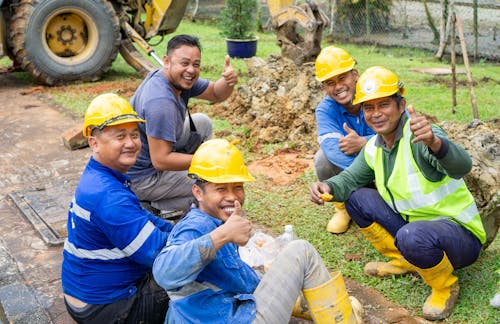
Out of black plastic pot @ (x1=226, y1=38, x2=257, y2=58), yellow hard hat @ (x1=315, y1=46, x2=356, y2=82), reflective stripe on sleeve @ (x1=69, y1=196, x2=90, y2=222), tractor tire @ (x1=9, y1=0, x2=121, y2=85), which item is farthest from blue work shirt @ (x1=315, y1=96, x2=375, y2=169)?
black plastic pot @ (x1=226, y1=38, x2=257, y2=58)

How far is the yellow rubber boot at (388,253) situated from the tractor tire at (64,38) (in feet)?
22.7

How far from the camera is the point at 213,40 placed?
13.7 m

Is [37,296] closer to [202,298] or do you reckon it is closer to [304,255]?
[202,298]

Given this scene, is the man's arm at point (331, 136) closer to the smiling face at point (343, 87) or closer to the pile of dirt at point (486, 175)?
the smiling face at point (343, 87)

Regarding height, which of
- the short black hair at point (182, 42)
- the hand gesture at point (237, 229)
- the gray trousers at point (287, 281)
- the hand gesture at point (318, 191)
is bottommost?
the gray trousers at point (287, 281)

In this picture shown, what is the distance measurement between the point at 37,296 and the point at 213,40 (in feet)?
34.6

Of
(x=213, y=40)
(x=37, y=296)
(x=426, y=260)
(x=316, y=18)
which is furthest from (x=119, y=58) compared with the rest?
(x=426, y=260)

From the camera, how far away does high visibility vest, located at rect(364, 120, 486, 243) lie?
341 centimetres

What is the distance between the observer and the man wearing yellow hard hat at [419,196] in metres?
3.30

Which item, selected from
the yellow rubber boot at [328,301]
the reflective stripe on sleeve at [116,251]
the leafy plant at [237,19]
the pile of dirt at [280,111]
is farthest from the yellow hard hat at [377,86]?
the leafy plant at [237,19]

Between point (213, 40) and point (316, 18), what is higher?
point (316, 18)

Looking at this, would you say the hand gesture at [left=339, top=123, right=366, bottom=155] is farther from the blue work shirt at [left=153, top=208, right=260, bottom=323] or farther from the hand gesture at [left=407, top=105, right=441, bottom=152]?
the blue work shirt at [left=153, top=208, right=260, bottom=323]

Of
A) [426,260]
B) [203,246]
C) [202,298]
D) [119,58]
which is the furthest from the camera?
[119,58]

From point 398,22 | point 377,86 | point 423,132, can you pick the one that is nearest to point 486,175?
point 377,86
